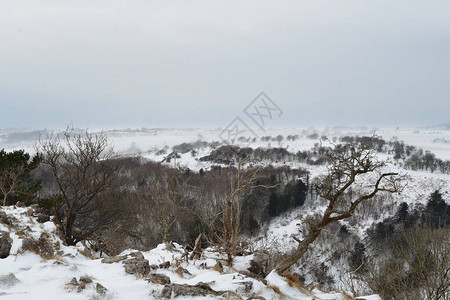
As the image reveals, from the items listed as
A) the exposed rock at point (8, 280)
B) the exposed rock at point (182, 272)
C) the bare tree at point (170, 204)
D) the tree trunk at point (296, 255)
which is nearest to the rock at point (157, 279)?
the exposed rock at point (182, 272)

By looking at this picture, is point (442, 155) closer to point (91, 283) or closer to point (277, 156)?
point (277, 156)

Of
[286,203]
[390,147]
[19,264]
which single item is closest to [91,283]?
[19,264]

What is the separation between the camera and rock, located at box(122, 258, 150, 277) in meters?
6.04

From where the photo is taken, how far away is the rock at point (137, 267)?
6.04 metres

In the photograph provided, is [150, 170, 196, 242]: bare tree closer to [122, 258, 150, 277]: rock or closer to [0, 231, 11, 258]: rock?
[122, 258, 150, 277]: rock

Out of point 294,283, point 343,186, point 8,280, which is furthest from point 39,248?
point 343,186

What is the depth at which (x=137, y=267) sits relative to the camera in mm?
6160

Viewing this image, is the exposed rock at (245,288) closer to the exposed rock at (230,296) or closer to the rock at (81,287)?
the exposed rock at (230,296)

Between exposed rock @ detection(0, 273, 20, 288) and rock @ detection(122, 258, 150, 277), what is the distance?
2062 millimetres

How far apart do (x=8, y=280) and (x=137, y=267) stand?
2.37m

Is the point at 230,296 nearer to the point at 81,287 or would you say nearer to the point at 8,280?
the point at 81,287

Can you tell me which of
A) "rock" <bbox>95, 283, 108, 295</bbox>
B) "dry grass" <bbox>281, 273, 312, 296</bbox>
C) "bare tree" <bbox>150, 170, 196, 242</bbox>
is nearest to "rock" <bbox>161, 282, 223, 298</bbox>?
"rock" <bbox>95, 283, 108, 295</bbox>

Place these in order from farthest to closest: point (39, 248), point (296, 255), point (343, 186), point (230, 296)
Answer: point (296, 255) < point (343, 186) < point (39, 248) < point (230, 296)

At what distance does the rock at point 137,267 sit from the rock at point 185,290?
1211 millimetres
